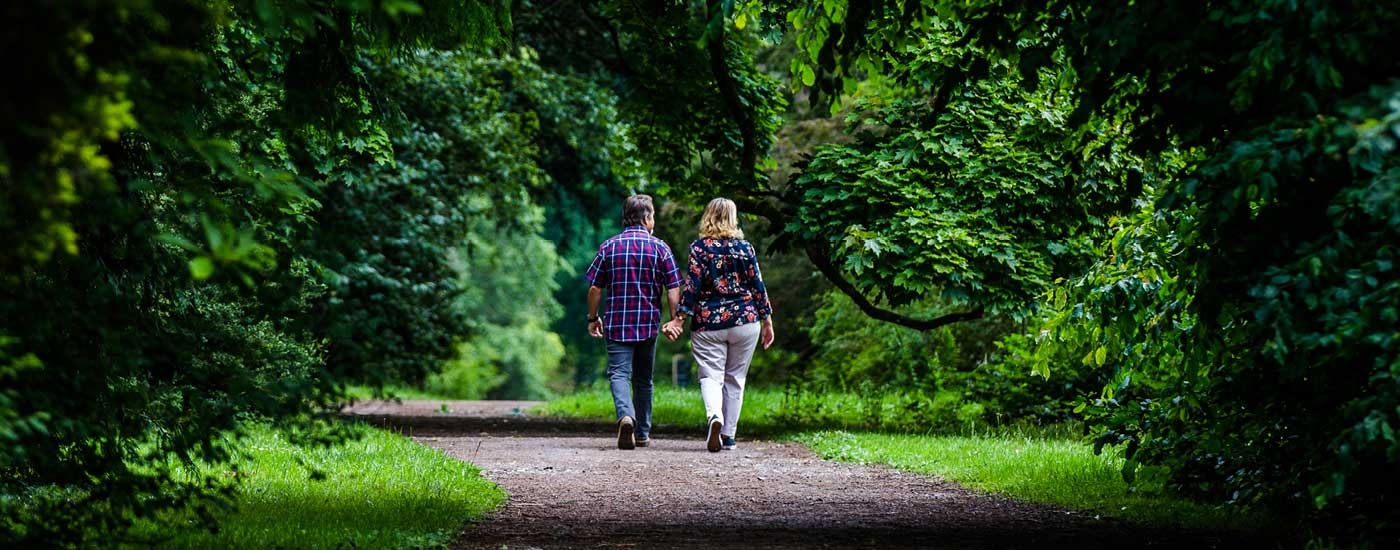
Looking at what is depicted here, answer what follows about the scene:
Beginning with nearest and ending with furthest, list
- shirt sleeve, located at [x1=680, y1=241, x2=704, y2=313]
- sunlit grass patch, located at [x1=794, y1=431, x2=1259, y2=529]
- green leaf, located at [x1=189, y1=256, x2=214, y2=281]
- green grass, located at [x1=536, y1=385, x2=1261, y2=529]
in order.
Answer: green leaf, located at [x1=189, y1=256, x2=214, y2=281], sunlit grass patch, located at [x1=794, y1=431, x2=1259, y2=529], green grass, located at [x1=536, y1=385, x2=1261, y2=529], shirt sleeve, located at [x1=680, y1=241, x2=704, y2=313]

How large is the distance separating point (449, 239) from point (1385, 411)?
16.0 m

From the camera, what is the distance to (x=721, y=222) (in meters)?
10.8

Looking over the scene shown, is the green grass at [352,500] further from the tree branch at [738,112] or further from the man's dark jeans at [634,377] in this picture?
the tree branch at [738,112]

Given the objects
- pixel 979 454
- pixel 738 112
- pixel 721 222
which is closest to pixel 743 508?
pixel 979 454

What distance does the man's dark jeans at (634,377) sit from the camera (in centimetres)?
1084

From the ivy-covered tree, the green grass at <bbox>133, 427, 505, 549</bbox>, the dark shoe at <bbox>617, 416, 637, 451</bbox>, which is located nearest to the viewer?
the ivy-covered tree

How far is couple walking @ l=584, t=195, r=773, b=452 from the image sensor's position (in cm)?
1069

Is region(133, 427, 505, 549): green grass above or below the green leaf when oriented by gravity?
below

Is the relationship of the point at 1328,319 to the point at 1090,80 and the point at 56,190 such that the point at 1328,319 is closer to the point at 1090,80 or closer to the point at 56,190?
the point at 1090,80

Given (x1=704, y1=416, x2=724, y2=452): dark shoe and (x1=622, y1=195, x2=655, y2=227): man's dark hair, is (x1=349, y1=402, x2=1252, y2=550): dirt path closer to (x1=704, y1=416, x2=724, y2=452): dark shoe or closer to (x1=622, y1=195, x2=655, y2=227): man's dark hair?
(x1=704, y1=416, x2=724, y2=452): dark shoe

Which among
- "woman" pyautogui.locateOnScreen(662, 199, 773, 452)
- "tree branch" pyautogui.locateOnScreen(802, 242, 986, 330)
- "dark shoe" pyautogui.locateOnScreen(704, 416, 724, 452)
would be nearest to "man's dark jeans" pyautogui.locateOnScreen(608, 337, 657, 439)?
"woman" pyautogui.locateOnScreen(662, 199, 773, 452)

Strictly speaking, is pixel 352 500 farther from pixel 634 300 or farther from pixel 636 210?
pixel 636 210

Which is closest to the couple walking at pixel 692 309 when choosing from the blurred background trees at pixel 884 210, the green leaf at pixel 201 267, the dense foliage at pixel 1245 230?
the blurred background trees at pixel 884 210

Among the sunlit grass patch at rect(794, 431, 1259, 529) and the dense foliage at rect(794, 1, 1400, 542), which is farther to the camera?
the sunlit grass patch at rect(794, 431, 1259, 529)
